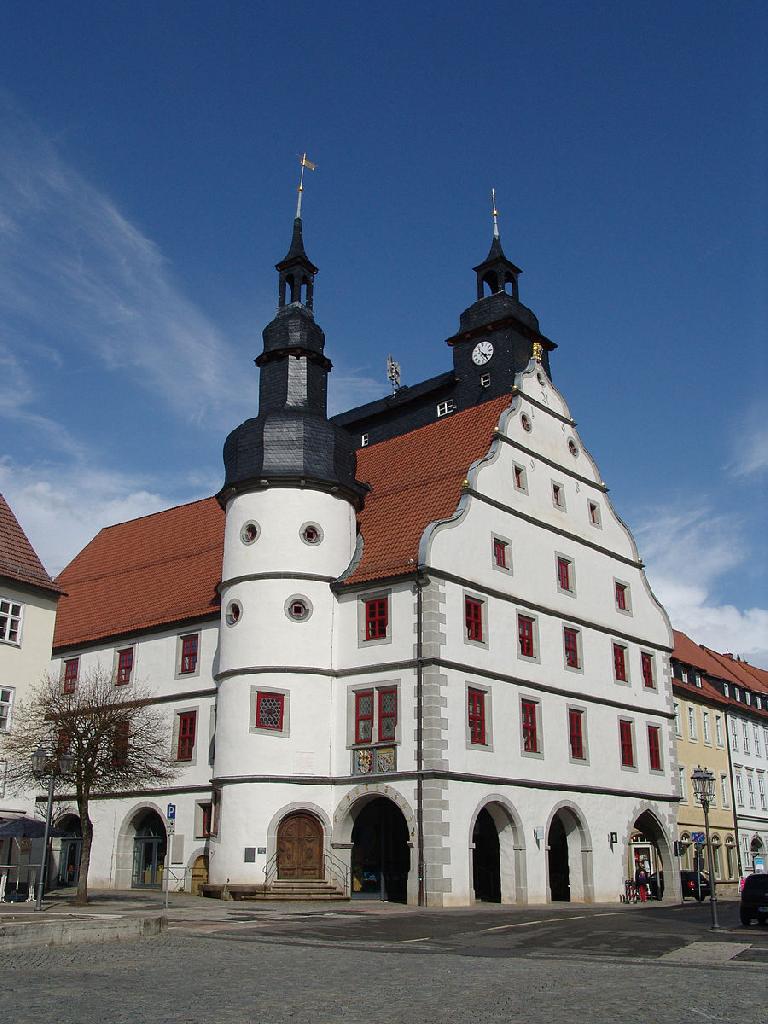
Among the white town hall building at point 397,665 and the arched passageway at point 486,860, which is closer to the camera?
the white town hall building at point 397,665

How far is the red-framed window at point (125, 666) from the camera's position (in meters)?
37.9

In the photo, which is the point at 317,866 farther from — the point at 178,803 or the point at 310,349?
the point at 310,349

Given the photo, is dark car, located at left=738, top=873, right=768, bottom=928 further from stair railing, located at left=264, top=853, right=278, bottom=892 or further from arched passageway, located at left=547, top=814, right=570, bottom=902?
stair railing, located at left=264, top=853, right=278, bottom=892

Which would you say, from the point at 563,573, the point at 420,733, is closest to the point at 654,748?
the point at 563,573

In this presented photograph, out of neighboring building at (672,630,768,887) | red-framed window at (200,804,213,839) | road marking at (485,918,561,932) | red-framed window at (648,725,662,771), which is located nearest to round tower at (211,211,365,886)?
red-framed window at (200,804,213,839)

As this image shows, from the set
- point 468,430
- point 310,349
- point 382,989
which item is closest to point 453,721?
point 468,430

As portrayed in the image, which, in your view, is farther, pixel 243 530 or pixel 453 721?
pixel 243 530

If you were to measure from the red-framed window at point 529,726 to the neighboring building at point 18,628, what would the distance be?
1393 cm

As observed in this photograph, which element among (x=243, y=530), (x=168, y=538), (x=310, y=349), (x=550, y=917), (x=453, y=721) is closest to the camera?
(x=550, y=917)

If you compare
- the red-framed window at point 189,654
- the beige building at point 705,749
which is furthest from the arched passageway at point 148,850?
the beige building at point 705,749

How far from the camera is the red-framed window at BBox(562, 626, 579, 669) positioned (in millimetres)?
35219

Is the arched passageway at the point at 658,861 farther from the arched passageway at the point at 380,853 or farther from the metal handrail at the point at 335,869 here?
the metal handrail at the point at 335,869

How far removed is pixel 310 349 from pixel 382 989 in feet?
87.2

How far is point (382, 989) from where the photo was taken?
11320 millimetres
